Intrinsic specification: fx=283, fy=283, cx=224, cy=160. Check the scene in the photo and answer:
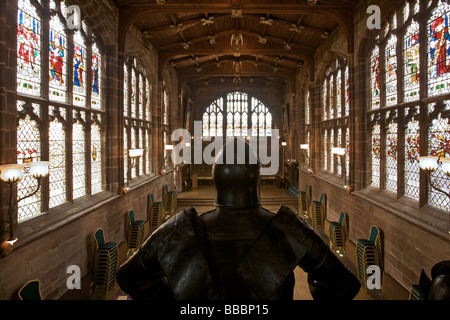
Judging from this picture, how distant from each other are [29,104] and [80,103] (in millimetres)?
1667

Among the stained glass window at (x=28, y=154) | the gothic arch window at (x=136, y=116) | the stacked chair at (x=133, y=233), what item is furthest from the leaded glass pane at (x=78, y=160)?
the stacked chair at (x=133, y=233)

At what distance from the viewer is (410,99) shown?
17.0 ft

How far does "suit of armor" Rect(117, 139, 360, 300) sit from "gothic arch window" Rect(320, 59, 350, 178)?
6902 millimetres

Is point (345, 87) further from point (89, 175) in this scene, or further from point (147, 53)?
point (89, 175)

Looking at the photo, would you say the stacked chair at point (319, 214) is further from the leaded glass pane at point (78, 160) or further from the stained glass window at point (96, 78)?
the stained glass window at point (96, 78)

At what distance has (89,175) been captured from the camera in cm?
588

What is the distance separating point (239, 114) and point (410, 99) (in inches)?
545

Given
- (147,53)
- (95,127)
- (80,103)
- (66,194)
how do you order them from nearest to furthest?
(66,194)
(80,103)
(95,127)
(147,53)

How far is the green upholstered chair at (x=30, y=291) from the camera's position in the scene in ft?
11.2

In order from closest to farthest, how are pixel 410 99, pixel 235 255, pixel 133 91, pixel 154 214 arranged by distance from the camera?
pixel 235 255 < pixel 410 99 < pixel 133 91 < pixel 154 214

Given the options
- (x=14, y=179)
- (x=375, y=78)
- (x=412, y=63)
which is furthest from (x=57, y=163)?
(x=375, y=78)

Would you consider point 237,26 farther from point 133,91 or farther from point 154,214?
point 154,214

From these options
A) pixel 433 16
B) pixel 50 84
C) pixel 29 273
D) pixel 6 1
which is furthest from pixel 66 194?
pixel 433 16

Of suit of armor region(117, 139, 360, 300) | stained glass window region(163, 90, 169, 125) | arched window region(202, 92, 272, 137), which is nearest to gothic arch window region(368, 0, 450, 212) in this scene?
suit of armor region(117, 139, 360, 300)
